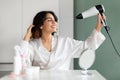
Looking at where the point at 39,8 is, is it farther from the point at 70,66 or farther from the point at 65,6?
the point at 70,66

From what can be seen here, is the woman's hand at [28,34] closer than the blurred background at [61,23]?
Yes

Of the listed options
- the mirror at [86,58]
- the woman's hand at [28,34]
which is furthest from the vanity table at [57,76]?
the woman's hand at [28,34]

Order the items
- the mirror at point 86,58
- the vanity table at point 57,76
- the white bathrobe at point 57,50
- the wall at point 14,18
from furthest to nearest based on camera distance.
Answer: the wall at point 14,18 < the white bathrobe at point 57,50 < the mirror at point 86,58 < the vanity table at point 57,76

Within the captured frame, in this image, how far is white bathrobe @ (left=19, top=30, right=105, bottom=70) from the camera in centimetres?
221

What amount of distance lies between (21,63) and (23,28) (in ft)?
2.01

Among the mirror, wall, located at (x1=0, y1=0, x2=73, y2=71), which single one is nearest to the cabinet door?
wall, located at (x1=0, y1=0, x2=73, y2=71)

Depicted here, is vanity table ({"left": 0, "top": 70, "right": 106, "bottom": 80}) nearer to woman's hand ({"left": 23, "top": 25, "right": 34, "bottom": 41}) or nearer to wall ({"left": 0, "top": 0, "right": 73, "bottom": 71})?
woman's hand ({"left": 23, "top": 25, "right": 34, "bottom": 41})

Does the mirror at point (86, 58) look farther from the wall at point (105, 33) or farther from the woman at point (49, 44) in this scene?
the wall at point (105, 33)

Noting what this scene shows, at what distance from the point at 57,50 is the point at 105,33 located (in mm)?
526

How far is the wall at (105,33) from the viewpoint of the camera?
8.05 ft

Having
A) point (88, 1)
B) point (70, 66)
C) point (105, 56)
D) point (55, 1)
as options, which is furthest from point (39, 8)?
point (105, 56)

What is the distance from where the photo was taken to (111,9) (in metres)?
2.45

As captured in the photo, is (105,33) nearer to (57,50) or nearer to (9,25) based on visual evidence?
(57,50)

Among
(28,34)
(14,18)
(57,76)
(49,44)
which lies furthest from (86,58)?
(14,18)
